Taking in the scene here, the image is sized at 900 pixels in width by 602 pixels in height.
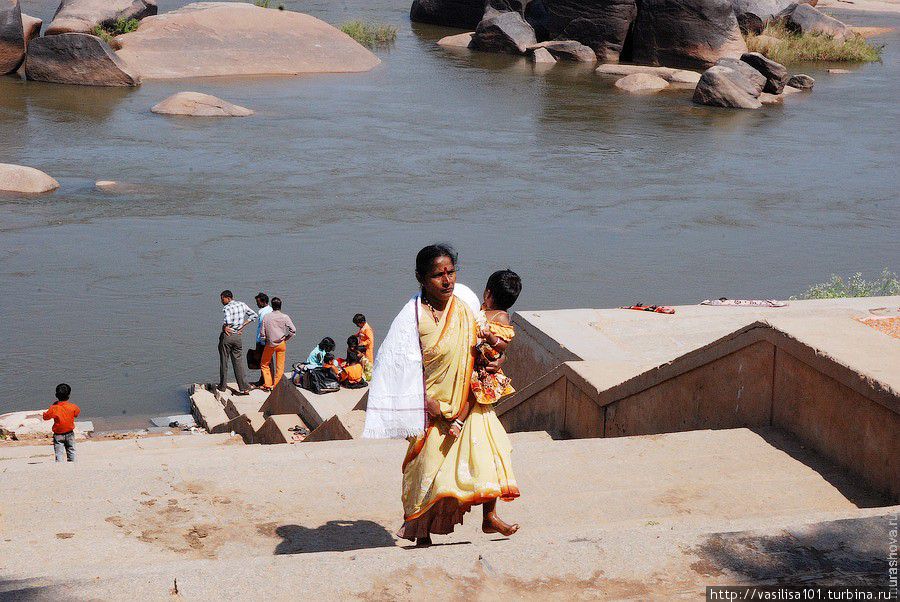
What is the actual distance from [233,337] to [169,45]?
21.1 metres

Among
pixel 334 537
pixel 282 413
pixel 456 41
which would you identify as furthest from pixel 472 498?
pixel 456 41

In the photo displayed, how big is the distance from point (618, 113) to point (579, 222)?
10638mm

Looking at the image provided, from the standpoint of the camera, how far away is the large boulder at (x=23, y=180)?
1903 centimetres

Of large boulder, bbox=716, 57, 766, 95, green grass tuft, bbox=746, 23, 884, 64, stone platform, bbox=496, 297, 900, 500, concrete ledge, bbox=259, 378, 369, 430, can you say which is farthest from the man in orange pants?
green grass tuft, bbox=746, 23, 884, 64

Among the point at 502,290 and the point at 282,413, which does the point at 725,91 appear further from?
the point at 502,290

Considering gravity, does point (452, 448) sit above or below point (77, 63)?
above

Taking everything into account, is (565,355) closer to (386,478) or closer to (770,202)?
(386,478)

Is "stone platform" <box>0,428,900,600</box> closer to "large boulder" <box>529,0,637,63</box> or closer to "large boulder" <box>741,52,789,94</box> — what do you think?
"large boulder" <box>741,52,789,94</box>

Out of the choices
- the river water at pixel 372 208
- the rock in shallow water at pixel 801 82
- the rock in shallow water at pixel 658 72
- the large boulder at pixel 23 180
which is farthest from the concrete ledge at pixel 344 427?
the rock in shallow water at pixel 801 82

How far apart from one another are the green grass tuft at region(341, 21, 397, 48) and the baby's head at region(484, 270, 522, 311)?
1350 inches

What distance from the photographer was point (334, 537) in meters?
4.42

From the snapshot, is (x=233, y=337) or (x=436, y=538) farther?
(x=233, y=337)

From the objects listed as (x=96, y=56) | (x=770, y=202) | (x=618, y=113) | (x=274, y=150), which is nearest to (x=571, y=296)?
(x=770, y=202)

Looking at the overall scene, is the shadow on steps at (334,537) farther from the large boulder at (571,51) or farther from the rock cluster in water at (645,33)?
the large boulder at (571,51)
